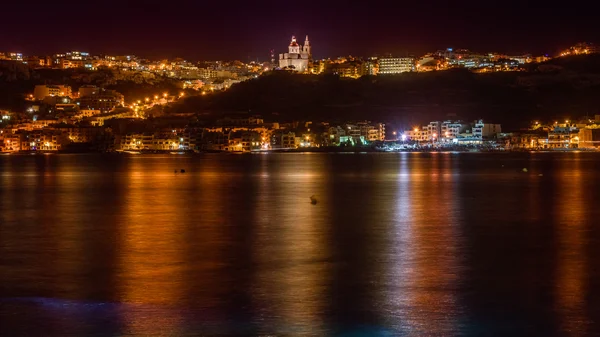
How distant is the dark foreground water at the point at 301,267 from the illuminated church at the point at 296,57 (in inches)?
3733

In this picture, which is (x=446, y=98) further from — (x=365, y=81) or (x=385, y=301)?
(x=385, y=301)

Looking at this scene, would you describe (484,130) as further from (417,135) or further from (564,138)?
(564,138)

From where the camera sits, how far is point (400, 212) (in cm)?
2028

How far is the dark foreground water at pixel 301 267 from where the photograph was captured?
8.19 meters

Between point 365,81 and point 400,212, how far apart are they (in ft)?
289

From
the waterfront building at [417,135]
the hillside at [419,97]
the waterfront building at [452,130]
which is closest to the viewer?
the waterfront building at [452,130]

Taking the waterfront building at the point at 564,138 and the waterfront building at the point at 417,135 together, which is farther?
the waterfront building at the point at 417,135

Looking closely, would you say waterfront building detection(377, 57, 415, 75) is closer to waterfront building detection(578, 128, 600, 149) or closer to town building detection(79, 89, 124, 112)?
waterfront building detection(578, 128, 600, 149)

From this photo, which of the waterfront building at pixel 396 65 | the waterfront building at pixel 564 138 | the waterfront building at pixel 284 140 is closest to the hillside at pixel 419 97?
the waterfront building at pixel 284 140

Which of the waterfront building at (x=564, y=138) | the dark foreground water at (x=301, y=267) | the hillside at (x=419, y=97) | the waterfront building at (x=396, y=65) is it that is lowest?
the dark foreground water at (x=301, y=267)

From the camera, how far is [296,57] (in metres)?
121

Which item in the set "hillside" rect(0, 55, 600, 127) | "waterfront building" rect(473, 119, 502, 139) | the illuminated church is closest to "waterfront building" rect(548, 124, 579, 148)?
"waterfront building" rect(473, 119, 502, 139)

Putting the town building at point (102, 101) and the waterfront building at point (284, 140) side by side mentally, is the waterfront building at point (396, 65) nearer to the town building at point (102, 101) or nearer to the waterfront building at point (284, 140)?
the town building at point (102, 101)

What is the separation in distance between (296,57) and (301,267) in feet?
364
